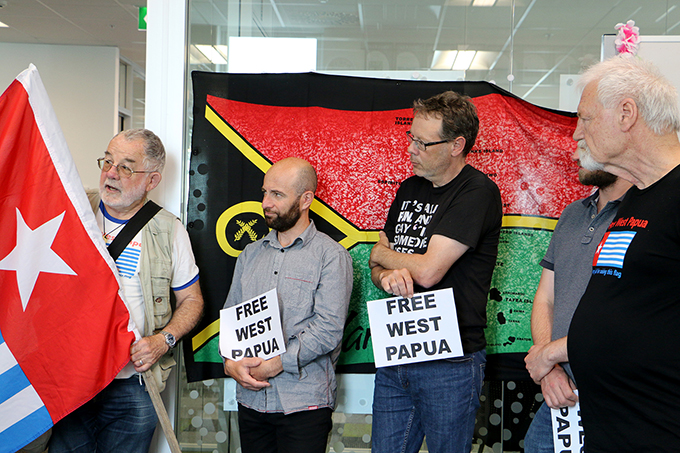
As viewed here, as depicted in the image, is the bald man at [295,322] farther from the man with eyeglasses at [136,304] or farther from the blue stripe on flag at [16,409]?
the blue stripe on flag at [16,409]

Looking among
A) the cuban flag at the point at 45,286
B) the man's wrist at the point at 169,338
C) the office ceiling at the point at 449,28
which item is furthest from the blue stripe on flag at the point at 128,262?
the office ceiling at the point at 449,28

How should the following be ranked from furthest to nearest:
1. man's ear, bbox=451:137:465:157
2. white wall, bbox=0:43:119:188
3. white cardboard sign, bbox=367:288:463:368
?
white wall, bbox=0:43:119:188
man's ear, bbox=451:137:465:157
white cardboard sign, bbox=367:288:463:368

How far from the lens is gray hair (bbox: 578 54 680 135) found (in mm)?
1312

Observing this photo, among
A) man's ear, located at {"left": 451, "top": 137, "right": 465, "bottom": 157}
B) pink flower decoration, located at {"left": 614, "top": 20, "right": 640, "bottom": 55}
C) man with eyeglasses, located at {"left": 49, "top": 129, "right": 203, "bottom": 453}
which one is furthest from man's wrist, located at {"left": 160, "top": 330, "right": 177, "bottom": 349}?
pink flower decoration, located at {"left": 614, "top": 20, "right": 640, "bottom": 55}

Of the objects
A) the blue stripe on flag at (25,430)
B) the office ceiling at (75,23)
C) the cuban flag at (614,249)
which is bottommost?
the blue stripe on flag at (25,430)

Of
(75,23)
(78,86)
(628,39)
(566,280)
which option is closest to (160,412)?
(566,280)

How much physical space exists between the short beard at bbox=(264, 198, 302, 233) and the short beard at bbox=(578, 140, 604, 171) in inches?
41.6

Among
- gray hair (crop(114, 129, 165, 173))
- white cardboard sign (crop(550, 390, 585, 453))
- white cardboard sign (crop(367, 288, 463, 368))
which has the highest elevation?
gray hair (crop(114, 129, 165, 173))

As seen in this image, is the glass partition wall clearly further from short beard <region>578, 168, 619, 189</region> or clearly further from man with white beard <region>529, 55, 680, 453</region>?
man with white beard <region>529, 55, 680, 453</region>

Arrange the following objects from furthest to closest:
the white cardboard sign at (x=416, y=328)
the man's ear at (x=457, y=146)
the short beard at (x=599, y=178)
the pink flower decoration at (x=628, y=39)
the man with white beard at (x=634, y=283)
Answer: the pink flower decoration at (x=628, y=39) → the man's ear at (x=457, y=146) → the white cardboard sign at (x=416, y=328) → the short beard at (x=599, y=178) → the man with white beard at (x=634, y=283)

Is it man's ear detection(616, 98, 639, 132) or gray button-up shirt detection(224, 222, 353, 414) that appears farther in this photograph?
gray button-up shirt detection(224, 222, 353, 414)

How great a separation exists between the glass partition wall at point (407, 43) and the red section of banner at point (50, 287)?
0.83 meters

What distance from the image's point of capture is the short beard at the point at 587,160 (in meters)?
1.42

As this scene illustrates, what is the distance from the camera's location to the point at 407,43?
8.77 feet
